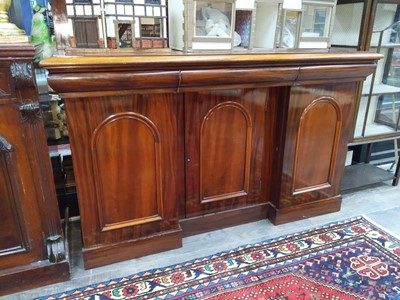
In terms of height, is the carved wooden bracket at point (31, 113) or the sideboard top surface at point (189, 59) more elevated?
the sideboard top surface at point (189, 59)

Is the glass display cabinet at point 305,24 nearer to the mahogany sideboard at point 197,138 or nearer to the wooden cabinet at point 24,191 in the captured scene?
the mahogany sideboard at point 197,138

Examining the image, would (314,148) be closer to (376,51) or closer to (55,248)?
(376,51)

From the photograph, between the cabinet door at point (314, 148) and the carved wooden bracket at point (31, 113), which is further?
the cabinet door at point (314, 148)

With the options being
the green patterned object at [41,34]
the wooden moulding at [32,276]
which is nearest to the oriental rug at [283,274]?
the wooden moulding at [32,276]

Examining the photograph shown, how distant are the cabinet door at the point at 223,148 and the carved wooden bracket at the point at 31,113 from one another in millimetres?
671

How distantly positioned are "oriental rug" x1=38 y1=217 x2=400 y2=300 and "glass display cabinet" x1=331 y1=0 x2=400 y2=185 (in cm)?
74

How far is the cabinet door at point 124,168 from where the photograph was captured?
1.40 meters

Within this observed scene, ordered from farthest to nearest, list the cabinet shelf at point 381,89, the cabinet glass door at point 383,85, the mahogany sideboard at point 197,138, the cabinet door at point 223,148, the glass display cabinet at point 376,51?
the cabinet shelf at point 381,89 < the cabinet glass door at point 383,85 < the glass display cabinet at point 376,51 < the cabinet door at point 223,148 < the mahogany sideboard at point 197,138

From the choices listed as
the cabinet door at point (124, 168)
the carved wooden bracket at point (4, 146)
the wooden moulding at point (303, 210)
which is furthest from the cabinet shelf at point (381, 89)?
the carved wooden bracket at point (4, 146)

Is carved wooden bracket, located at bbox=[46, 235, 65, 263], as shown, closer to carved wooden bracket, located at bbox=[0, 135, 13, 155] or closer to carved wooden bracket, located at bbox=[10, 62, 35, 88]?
carved wooden bracket, located at bbox=[0, 135, 13, 155]

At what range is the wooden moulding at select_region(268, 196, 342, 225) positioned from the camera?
1.98 metres

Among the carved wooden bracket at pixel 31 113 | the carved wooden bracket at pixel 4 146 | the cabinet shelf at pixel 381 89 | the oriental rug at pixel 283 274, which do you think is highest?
the carved wooden bracket at pixel 31 113

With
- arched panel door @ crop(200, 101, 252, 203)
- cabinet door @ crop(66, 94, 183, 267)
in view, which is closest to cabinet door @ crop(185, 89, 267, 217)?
arched panel door @ crop(200, 101, 252, 203)

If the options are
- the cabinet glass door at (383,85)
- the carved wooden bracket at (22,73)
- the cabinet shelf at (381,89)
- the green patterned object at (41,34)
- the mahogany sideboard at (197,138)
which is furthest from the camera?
the cabinet shelf at (381,89)
